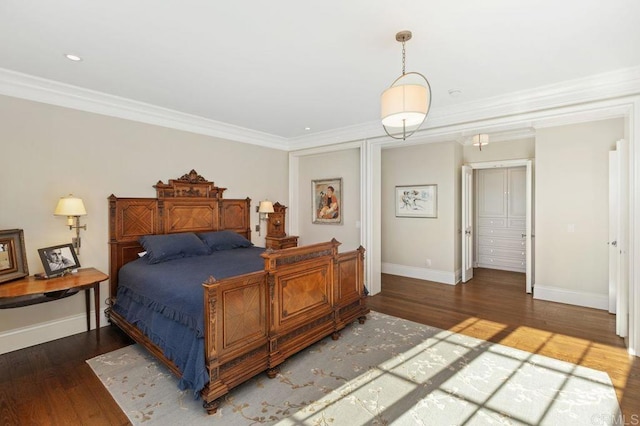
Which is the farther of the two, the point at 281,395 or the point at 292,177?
the point at 292,177

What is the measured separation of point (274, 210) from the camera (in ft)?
19.2

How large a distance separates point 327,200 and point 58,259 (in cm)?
393

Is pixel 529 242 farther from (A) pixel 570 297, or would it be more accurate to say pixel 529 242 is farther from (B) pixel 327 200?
(B) pixel 327 200

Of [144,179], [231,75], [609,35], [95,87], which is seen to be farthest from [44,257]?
[609,35]

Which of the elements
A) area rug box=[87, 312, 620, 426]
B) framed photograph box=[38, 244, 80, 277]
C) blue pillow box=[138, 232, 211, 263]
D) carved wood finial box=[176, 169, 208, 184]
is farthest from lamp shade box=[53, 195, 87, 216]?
area rug box=[87, 312, 620, 426]

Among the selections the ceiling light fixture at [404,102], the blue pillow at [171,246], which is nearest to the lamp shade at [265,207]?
the blue pillow at [171,246]

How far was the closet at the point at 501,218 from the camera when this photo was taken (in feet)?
20.7

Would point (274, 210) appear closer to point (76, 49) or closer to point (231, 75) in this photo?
point (231, 75)

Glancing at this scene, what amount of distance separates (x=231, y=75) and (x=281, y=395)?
9.62 feet

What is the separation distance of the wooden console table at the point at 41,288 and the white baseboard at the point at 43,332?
0.58m

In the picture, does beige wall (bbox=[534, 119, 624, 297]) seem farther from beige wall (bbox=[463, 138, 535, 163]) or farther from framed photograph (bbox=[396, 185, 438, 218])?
framed photograph (bbox=[396, 185, 438, 218])

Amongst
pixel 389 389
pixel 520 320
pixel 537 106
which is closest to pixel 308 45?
pixel 537 106

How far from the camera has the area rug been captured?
2170 millimetres

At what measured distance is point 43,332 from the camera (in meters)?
3.36
